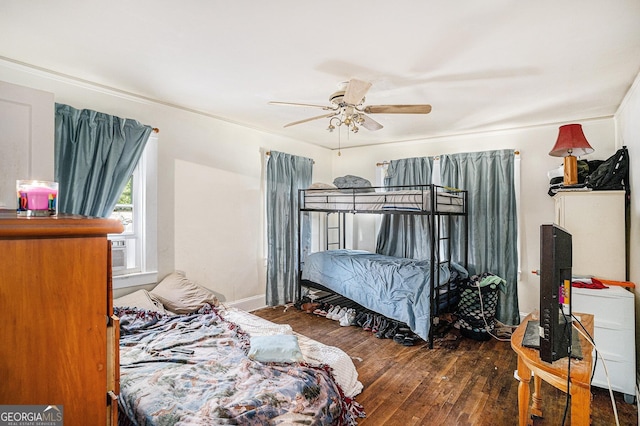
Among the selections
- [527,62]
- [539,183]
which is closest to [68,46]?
[527,62]

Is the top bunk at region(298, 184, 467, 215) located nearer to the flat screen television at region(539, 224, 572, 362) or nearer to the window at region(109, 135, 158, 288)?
the flat screen television at region(539, 224, 572, 362)

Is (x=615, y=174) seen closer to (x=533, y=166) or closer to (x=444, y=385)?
(x=533, y=166)

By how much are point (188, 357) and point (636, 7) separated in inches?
129

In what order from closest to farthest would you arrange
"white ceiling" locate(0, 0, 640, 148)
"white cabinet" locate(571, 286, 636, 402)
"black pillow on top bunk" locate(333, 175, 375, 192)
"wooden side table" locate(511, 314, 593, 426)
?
"wooden side table" locate(511, 314, 593, 426) < "white ceiling" locate(0, 0, 640, 148) < "white cabinet" locate(571, 286, 636, 402) < "black pillow on top bunk" locate(333, 175, 375, 192)

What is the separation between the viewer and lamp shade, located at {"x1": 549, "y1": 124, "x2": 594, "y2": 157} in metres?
2.83

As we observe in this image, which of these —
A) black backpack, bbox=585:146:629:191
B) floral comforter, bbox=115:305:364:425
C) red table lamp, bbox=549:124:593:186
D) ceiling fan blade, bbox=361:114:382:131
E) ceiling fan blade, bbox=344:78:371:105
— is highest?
ceiling fan blade, bbox=344:78:371:105

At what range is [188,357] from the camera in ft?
6.69

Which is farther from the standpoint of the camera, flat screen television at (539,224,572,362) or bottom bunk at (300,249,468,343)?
bottom bunk at (300,249,468,343)

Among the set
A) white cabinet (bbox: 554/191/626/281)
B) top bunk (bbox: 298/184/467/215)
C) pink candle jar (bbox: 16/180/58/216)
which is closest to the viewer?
pink candle jar (bbox: 16/180/58/216)

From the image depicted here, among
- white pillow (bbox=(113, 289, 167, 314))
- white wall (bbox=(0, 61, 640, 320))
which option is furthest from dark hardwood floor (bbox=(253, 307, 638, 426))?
white pillow (bbox=(113, 289, 167, 314))

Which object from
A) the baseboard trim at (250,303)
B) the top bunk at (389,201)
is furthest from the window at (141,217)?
the top bunk at (389,201)

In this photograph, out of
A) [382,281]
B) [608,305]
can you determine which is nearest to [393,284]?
[382,281]

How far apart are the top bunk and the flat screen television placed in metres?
1.80

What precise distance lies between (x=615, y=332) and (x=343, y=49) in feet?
9.66
